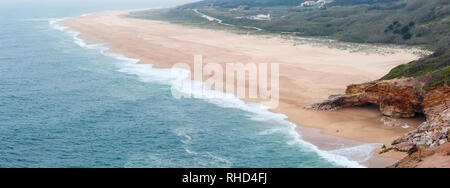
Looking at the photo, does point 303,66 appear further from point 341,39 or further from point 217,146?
point 341,39

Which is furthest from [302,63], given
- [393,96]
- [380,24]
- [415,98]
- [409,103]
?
[380,24]

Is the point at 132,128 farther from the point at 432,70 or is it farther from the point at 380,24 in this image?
the point at 380,24

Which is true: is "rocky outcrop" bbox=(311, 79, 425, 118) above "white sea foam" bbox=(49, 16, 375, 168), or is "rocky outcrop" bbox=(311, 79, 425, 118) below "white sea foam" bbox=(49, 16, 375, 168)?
above

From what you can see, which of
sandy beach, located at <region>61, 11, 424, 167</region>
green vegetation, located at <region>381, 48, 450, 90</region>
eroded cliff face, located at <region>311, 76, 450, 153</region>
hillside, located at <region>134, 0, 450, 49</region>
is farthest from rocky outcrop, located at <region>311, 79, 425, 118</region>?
hillside, located at <region>134, 0, 450, 49</region>

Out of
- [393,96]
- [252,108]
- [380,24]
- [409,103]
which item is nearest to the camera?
[409,103]

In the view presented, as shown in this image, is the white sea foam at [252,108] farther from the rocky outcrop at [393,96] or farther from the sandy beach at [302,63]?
the rocky outcrop at [393,96]

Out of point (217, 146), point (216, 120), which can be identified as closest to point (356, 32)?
point (216, 120)

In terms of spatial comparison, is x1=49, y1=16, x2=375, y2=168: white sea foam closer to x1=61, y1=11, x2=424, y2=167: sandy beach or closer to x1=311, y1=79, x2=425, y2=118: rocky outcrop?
x1=61, y1=11, x2=424, y2=167: sandy beach
